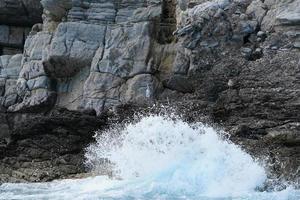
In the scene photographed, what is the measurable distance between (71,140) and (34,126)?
1.24 meters

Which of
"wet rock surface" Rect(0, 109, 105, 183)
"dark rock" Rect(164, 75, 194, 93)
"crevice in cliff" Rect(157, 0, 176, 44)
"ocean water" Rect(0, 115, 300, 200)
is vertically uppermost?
"crevice in cliff" Rect(157, 0, 176, 44)

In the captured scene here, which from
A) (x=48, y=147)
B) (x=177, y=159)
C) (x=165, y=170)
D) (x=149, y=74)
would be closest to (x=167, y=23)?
(x=149, y=74)

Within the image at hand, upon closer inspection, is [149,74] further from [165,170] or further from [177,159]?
[165,170]

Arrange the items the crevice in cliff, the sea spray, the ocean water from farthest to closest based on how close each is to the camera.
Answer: the crevice in cliff
the sea spray
the ocean water

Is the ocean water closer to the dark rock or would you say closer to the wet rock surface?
the wet rock surface

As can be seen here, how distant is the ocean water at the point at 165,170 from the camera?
39.2 ft

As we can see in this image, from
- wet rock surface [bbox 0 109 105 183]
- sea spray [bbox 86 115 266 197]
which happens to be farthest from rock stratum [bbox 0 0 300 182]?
sea spray [bbox 86 115 266 197]

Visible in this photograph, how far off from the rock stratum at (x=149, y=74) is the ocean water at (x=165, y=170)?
59 centimetres

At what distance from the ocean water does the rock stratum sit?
0.59 metres

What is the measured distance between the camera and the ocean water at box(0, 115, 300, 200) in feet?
39.2

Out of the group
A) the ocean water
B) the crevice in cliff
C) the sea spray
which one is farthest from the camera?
the crevice in cliff

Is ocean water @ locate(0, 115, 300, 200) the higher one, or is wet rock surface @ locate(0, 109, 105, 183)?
ocean water @ locate(0, 115, 300, 200)

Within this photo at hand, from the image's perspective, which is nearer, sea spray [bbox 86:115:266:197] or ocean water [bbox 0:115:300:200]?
ocean water [bbox 0:115:300:200]

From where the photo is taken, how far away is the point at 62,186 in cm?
1370
